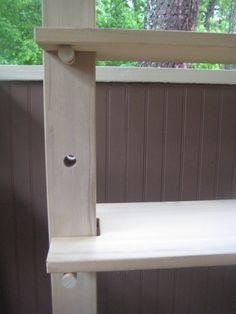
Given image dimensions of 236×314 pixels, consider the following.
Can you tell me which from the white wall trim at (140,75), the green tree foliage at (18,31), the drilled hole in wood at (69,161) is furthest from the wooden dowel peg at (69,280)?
the green tree foliage at (18,31)

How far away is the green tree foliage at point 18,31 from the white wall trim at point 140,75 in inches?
5.7

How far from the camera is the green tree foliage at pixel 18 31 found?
3.36 feet

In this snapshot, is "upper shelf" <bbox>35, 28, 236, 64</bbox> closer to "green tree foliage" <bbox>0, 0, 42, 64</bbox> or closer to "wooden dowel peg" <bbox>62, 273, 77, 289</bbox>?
"wooden dowel peg" <bbox>62, 273, 77, 289</bbox>

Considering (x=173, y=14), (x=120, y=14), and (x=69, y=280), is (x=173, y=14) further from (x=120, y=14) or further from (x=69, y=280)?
(x=69, y=280)

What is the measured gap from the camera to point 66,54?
0.44 metres

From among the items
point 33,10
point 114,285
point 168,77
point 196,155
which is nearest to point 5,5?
point 33,10

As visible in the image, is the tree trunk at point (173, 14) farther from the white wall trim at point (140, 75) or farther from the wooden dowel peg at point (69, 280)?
the wooden dowel peg at point (69, 280)

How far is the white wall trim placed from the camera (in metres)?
0.90

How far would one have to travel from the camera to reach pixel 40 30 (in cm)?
39

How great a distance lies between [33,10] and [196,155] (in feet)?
2.68

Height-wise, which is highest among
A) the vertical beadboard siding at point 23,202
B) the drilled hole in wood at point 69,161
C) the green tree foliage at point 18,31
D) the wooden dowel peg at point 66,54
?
the green tree foliage at point 18,31

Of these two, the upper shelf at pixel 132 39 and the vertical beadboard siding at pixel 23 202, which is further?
the vertical beadboard siding at pixel 23 202

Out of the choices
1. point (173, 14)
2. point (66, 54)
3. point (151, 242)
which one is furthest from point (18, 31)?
point (151, 242)

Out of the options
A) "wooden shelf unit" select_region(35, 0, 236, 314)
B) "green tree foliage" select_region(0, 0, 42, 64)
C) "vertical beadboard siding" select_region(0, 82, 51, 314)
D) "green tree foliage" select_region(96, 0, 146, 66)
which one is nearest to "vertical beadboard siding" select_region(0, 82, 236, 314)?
"vertical beadboard siding" select_region(0, 82, 51, 314)
